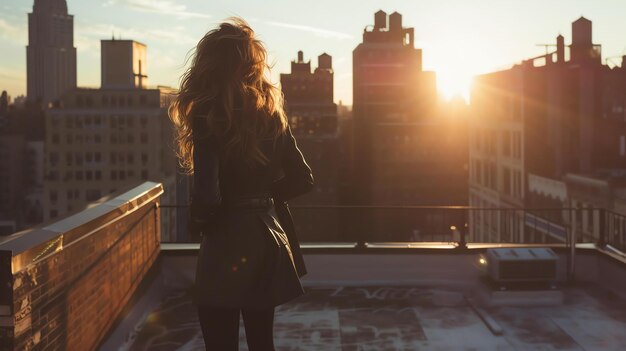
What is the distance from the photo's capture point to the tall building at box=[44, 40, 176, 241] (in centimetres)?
10188

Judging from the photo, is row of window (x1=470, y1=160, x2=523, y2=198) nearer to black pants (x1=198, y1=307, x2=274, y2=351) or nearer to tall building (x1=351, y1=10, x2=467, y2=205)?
tall building (x1=351, y1=10, x2=467, y2=205)

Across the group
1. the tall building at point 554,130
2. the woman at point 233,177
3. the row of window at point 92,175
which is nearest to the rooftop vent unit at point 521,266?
the woman at point 233,177

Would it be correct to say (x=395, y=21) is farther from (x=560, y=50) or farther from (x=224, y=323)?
(x=224, y=323)

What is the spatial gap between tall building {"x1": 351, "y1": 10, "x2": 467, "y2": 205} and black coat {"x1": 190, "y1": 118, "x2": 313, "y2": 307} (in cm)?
9649

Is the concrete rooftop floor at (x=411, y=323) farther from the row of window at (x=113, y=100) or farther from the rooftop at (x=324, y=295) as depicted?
the row of window at (x=113, y=100)

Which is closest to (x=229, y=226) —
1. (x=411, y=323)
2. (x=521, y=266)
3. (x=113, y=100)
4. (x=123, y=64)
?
(x=411, y=323)

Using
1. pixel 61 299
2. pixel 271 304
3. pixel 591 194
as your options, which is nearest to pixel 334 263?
pixel 61 299

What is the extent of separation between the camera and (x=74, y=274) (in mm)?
4938

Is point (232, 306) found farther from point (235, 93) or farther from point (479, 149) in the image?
point (479, 149)

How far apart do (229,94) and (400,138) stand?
9875 cm

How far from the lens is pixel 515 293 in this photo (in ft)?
26.5

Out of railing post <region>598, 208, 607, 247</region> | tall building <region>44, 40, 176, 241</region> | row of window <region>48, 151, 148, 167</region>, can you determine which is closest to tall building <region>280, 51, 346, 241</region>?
tall building <region>44, 40, 176, 241</region>

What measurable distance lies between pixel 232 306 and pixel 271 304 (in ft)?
0.60

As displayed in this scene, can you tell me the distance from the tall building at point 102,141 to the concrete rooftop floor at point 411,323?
9503 cm
